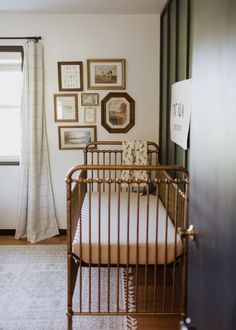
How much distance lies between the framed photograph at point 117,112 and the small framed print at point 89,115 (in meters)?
0.10

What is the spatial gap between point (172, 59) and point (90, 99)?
1156mm

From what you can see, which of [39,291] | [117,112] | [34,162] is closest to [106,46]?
[117,112]

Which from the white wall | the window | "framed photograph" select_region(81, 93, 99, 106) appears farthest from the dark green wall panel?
the window

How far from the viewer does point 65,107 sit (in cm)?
424

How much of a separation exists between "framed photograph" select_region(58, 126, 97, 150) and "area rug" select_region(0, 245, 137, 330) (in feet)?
3.71

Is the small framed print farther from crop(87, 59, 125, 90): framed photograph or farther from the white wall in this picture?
crop(87, 59, 125, 90): framed photograph

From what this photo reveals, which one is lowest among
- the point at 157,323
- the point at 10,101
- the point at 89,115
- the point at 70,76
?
the point at 157,323

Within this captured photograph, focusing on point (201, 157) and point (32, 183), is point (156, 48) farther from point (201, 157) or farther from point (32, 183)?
point (201, 157)

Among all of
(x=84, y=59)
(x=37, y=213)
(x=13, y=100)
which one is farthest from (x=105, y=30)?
(x=37, y=213)

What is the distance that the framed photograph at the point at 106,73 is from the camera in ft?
13.6

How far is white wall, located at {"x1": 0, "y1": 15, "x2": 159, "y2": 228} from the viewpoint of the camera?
409cm

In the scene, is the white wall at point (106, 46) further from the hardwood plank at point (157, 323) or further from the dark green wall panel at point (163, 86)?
the hardwood plank at point (157, 323)

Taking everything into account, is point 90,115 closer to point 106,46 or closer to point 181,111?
point 106,46

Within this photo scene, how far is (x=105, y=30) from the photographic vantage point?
4121 mm
